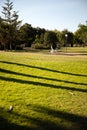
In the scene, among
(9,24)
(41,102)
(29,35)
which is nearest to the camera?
(41,102)

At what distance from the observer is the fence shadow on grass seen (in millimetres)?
5974

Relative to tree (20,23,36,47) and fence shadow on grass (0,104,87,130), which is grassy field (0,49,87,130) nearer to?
fence shadow on grass (0,104,87,130)

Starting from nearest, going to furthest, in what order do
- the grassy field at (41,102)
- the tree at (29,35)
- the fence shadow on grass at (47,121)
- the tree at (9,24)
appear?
1. the fence shadow on grass at (47,121)
2. the grassy field at (41,102)
3. the tree at (9,24)
4. the tree at (29,35)

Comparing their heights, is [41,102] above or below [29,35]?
below

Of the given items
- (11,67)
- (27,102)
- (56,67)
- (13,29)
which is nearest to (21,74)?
(11,67)

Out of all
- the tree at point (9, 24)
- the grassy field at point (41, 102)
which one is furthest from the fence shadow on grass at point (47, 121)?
the tree at point (9, 24)

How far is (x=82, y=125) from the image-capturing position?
6242 mm

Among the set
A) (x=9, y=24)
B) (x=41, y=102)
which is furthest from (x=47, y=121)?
(x=9, y=24)

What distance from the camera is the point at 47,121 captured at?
20.9 feet

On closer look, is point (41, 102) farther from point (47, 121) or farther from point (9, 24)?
point (9, 24)

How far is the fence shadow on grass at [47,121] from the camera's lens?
5.97m

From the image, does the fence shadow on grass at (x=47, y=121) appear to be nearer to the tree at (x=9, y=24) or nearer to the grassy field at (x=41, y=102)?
the grassy field at (x=41, y=102)

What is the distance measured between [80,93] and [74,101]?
1.25m

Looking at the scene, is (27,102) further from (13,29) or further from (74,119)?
(13,29)
